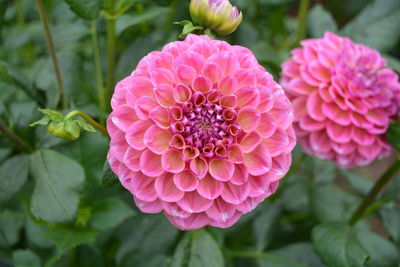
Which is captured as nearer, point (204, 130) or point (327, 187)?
point (204, 130)

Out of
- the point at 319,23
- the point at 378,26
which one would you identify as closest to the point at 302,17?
the point at 319,23

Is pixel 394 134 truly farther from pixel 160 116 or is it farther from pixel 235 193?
pixel 160 116

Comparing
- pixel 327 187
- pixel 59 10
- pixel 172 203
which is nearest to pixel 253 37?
pixel 327 187

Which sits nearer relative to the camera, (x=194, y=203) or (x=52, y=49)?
(x=194, y=203)

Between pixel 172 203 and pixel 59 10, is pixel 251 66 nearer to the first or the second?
pixel 172 203

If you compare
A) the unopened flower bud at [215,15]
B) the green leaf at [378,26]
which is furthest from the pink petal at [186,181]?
the green leaf at [378,26]

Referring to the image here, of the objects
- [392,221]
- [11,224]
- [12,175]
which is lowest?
[11,224]

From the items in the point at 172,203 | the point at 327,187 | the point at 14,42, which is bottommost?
the point at 327,187
